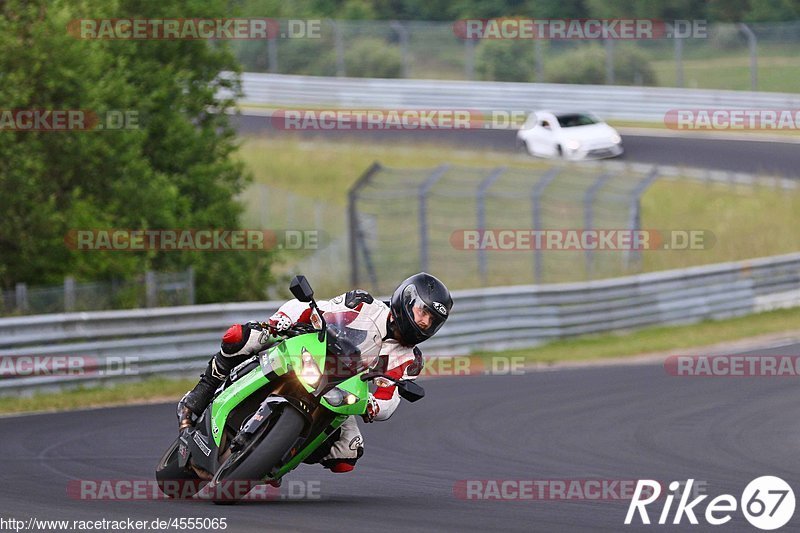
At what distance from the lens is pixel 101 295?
17.4 m

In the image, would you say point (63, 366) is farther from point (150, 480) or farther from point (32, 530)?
point (32, 530)

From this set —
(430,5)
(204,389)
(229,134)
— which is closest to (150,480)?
(204,389)

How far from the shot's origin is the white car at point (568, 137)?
34.5 m

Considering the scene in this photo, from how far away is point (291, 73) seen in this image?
43062 mm

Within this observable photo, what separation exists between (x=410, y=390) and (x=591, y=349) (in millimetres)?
12859

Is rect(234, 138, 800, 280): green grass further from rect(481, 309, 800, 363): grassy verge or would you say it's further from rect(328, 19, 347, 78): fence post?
rect(481, 309, 800, 363): grassy verge

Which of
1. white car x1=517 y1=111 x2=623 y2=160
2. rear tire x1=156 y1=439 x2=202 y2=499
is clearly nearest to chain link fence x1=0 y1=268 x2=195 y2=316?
rear tire x1=156 y1=439 x2=202 y2=499

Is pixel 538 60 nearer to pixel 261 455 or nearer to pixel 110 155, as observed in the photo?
pixel 110 155

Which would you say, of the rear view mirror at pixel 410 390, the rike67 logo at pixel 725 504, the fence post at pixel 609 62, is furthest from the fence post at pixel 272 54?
the rear view mirror at pixel 410 390

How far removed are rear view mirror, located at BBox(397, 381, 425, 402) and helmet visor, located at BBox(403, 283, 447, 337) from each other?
0.33 m

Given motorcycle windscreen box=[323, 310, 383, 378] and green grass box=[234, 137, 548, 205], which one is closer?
motorcycle windscreen box=[323, 310, 383, 378]

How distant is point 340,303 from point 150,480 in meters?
2.16

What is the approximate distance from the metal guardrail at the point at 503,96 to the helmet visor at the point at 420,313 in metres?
31.5

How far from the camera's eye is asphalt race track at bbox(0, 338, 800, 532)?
7.40 meters
